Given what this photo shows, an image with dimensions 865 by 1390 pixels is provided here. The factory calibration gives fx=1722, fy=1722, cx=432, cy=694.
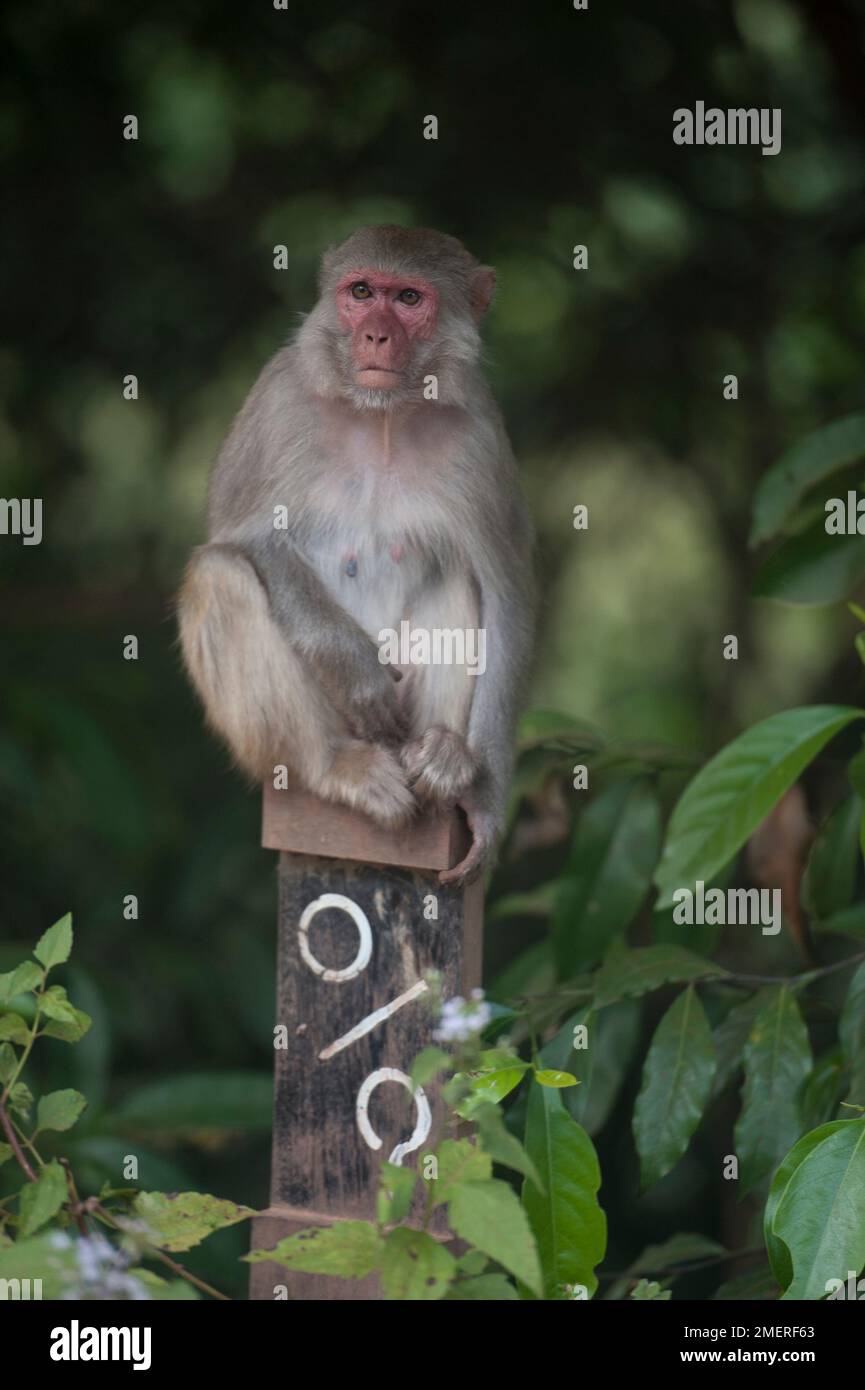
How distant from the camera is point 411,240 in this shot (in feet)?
13.7

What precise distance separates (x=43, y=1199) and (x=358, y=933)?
4.04 feet

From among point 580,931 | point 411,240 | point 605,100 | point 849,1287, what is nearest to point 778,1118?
point 849,1287

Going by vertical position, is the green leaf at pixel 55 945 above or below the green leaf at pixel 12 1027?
above

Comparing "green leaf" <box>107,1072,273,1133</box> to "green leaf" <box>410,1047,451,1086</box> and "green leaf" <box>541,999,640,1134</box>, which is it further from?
"green leaf" <box>410,1047,451,1086</box>

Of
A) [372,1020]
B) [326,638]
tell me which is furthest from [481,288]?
[372,1020]

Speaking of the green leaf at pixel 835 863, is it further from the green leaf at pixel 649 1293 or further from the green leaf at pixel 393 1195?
the green leaf at pixel 393 1195

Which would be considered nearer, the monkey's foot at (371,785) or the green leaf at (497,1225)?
the green leaf at (497,1225)

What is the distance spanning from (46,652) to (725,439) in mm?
2742

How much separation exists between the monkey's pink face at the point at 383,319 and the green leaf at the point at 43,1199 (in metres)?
2.09

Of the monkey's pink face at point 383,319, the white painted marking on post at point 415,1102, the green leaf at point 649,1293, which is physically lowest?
the green leaf at point 649,1293

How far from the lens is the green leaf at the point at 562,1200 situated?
9.98ft

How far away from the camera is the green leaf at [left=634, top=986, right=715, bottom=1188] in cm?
379

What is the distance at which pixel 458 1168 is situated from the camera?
8.36 ft

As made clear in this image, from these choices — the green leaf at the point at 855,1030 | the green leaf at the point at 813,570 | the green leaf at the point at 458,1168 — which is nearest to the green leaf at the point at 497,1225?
the green leaf at the point at 458,1168
